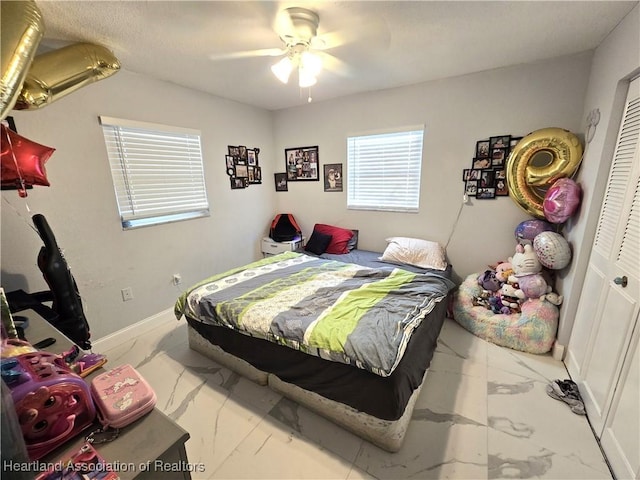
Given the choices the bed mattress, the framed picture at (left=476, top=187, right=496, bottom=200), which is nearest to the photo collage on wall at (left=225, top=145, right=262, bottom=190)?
the bed mattress

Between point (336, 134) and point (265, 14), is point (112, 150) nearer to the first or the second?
point (265, 14)

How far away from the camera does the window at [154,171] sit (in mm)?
2365

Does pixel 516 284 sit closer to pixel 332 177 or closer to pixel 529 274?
pixel 529 274

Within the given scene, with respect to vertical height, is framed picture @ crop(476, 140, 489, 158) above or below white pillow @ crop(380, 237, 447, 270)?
above

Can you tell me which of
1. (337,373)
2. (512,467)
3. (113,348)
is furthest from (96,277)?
(512,467)

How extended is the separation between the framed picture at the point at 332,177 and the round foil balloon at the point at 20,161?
264cm

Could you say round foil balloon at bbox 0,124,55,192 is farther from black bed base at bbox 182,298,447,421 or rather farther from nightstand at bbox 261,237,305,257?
nightstand at bbox 261,237,305,257

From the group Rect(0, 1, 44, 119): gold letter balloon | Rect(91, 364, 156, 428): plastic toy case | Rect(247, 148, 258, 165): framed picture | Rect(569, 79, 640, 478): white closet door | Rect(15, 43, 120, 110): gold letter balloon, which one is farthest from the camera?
Rect(247, 148, 258, 165): framed picture

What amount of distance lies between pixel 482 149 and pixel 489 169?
0.68 feet

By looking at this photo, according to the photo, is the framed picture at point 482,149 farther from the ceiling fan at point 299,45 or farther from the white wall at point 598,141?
the ceiling fan at point 299,45

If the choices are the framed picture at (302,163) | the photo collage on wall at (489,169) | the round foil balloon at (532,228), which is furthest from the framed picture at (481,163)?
the framed picture at (302,163)

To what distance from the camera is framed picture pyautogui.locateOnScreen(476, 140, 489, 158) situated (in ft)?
8.52

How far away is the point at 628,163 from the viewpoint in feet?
5.06

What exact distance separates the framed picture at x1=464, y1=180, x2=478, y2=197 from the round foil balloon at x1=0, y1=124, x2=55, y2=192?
3.38m
